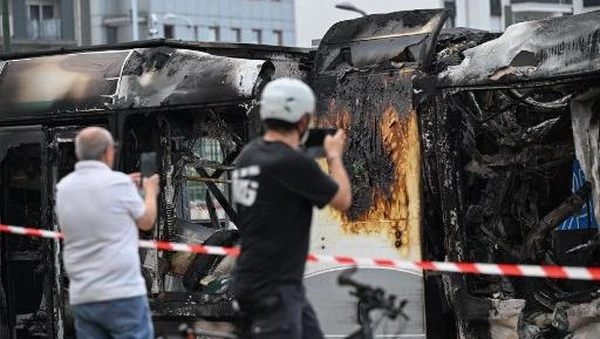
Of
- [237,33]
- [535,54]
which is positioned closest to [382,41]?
[535,54]

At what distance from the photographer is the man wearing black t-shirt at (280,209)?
17.4 feet

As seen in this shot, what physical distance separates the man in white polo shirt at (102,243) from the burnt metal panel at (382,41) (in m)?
3.17

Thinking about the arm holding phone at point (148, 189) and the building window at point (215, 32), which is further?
the building window at point (215, 32)

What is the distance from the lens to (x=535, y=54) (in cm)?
785

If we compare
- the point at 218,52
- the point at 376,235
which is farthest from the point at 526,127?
the point at 218,52

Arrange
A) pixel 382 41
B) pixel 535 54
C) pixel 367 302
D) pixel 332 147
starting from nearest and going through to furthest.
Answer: pixel 332 147, pixel 367 302, pixel 535 54, pixel 382 41

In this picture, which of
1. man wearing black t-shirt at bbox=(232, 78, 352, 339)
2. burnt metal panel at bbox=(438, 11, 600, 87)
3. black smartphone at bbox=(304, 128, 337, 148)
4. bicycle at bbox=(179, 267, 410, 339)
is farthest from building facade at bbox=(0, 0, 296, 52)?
man wearing black t-shirt at bbox=(232, 78, 352, 339)

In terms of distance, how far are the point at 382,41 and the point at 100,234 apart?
363 centimetres

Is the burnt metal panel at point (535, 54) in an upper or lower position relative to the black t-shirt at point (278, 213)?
upper

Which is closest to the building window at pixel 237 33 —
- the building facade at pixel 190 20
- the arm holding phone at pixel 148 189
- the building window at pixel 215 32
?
the building facade at pixel 190 20

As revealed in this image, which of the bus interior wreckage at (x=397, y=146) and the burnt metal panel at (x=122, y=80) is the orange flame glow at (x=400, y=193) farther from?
the burnt metal panel at (x=122, y=80)

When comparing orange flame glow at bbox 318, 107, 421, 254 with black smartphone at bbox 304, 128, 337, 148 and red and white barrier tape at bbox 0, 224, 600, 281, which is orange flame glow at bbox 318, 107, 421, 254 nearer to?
red and white barrier tape at bbox 0, 224, 600, 281

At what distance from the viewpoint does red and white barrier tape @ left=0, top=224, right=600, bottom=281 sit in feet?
22.2

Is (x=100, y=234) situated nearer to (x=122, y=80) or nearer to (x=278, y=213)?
(x=278, y=213)
